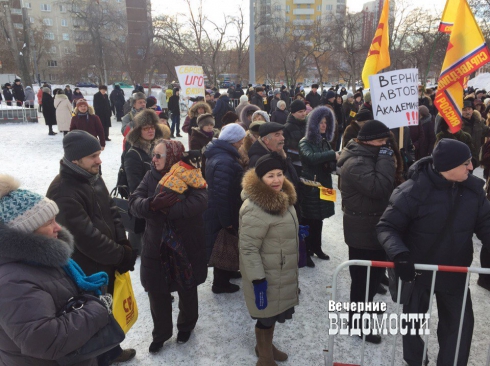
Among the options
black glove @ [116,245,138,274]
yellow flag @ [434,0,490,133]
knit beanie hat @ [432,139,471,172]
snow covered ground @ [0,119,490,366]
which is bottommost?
snow covered ground @ [0,119,490,366]

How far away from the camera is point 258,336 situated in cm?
283

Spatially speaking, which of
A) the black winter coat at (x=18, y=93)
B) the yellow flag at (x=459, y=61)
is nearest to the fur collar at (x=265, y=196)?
the yellow flag at (x=459, y=61)

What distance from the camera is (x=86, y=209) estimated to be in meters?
2.64

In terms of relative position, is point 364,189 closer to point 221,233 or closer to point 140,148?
point 221,233

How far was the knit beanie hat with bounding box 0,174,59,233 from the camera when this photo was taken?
1696mm

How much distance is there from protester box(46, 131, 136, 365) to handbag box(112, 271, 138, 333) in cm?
14

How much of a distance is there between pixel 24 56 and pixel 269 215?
93.3ft

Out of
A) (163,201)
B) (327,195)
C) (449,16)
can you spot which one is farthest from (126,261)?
(449,16)

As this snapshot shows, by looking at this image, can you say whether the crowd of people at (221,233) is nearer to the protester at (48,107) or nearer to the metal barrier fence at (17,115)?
the protester at (48,107)

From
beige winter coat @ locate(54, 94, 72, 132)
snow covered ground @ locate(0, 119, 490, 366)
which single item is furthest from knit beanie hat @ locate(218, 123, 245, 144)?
beige winter coat @ locate(54, 94, 72, 132)

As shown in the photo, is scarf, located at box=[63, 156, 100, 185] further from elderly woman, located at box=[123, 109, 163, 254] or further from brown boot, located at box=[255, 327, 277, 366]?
brown boot, located at box=[255, 327, 277, 366]

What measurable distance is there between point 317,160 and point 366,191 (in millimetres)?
1223

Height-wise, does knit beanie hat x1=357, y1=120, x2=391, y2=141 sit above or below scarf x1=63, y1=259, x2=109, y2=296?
above

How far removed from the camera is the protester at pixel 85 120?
789 centimetres
